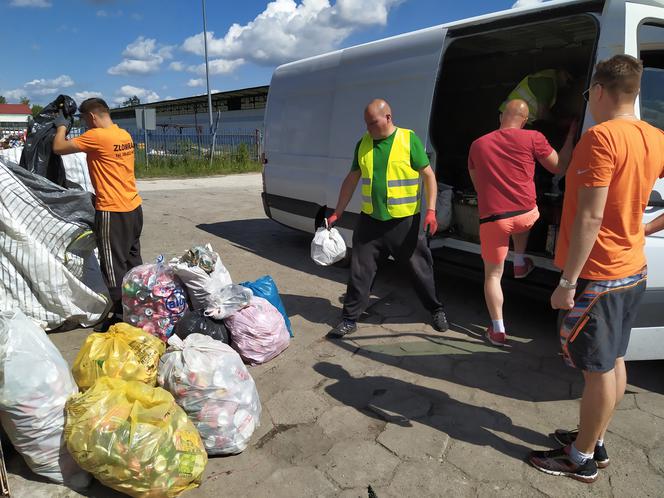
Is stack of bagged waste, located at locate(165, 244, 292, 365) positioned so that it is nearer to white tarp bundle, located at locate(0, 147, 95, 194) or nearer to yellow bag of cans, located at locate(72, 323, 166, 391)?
yellow bag of cans, located at locate(72, 323, 166, 391)

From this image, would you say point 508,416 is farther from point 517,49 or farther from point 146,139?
point 146,139

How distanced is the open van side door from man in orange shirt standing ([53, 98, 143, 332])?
2279 mm

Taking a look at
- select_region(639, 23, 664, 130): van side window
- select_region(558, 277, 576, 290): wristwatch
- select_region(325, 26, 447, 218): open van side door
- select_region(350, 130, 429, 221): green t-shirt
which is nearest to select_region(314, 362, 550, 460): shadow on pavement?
select_region(558, 277, 576, 290): wristwatch

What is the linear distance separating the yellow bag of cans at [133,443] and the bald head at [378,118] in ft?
7.96

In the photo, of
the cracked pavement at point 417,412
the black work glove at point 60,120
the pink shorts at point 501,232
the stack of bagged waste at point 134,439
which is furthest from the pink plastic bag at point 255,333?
the black work glove at point 60,120

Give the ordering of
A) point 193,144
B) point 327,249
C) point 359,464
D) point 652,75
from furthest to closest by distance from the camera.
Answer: point 193,144, point 327,249, point 652,75, point 359,464

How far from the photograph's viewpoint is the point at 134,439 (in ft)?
7.04

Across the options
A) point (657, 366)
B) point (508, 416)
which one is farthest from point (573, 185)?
point (657, 366)

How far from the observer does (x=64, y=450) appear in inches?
93.0

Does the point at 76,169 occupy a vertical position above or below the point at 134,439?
above

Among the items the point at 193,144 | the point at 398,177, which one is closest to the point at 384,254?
the point at 398,177

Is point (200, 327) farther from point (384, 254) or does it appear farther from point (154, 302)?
point (384, 254)

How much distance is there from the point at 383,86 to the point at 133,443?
396cm

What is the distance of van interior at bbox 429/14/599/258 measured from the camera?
450cm
